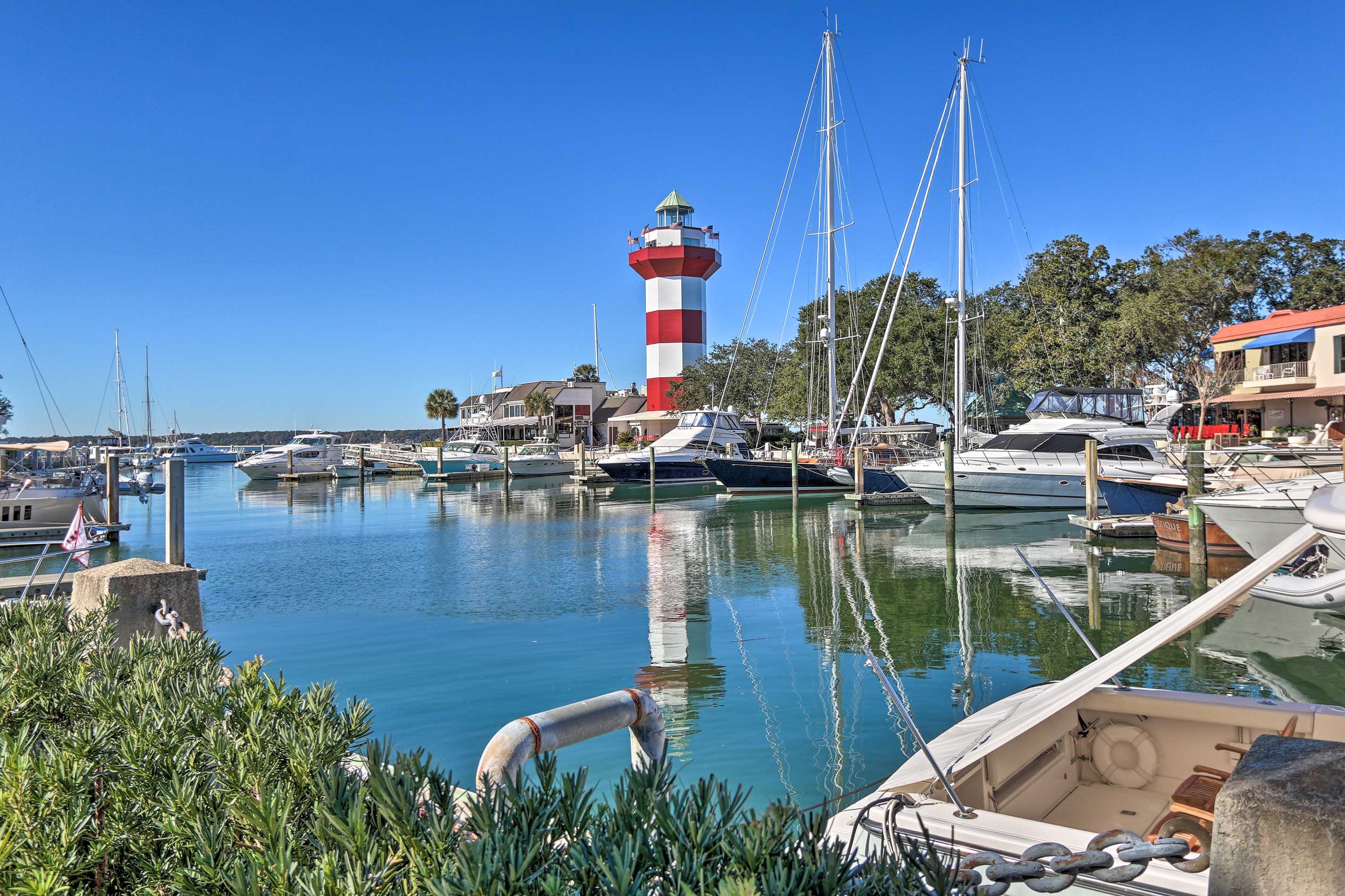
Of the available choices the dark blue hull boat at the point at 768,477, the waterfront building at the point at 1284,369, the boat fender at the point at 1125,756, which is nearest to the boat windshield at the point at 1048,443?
the dark blue hull boat at the point at 768,477

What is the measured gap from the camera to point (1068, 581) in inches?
639

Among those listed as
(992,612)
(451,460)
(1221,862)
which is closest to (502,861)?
(1221,862)

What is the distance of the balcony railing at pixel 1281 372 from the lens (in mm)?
36812

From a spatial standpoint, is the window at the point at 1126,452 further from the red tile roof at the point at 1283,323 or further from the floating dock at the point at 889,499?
the red tile roof at the point at 1283,323

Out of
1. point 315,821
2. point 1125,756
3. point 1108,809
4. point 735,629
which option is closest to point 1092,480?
point 735,629

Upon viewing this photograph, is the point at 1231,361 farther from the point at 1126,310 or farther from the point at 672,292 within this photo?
the point at 672,292

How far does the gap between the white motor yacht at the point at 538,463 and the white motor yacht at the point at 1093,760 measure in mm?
48945

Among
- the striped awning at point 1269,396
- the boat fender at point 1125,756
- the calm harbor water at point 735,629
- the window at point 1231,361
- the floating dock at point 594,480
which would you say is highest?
the window at point 1231,361

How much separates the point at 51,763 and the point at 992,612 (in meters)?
13.0

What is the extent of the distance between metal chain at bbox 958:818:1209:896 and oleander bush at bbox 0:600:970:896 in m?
0.85

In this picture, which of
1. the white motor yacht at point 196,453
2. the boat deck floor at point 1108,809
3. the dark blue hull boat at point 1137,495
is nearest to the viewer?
the boat deck floor at point 1108,809

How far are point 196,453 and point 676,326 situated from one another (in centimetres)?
5424

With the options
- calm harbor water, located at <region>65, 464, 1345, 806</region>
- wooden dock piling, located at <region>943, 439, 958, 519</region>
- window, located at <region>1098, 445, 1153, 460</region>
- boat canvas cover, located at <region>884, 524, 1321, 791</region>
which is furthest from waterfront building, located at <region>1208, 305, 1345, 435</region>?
boat canvas cover, located at <region>884, 524, 1321, 791</region>

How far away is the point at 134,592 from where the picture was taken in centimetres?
661
